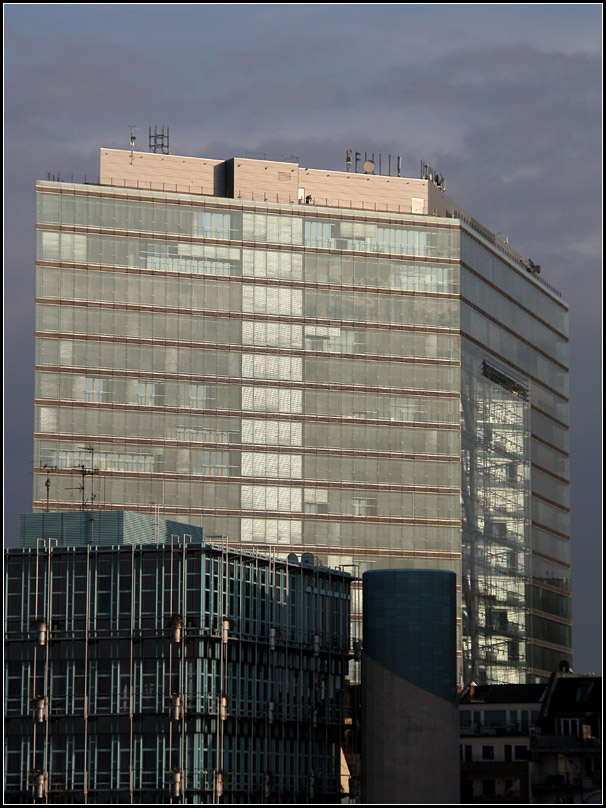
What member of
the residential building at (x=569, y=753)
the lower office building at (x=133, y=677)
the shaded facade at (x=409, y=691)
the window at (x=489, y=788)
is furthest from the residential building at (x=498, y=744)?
the lower office building at (x=133, y=677)

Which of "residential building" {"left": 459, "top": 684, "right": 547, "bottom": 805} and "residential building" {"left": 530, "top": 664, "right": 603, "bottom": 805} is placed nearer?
"residential building" {"left": 530, "top": 664, "right": 603, "bottom": 805}

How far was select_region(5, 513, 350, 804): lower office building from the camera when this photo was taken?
130m

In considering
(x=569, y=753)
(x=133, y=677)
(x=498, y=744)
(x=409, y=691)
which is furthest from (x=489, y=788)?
(x=133, y=677)

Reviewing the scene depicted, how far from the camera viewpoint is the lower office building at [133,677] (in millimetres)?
130500

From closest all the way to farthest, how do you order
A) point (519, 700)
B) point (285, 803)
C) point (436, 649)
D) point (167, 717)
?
point (167, 717)
point (285, 803)
point (436, 649)
point (519, 700)

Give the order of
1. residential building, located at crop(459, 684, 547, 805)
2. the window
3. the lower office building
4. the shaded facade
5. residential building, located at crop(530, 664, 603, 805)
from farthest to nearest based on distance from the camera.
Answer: the window, residential building, located at crop(459, 684, 547, 805), residential building, located at crop(530, 664, 603, 805), the shaded facade, the lower office building

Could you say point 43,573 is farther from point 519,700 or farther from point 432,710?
point 519,700

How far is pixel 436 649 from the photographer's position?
151500 mm

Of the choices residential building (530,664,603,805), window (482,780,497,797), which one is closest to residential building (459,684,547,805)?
window (482,780,497,797)

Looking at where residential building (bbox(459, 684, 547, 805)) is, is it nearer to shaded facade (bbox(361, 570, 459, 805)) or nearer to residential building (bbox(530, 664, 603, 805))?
residential building (bbox(530, 664, 603, 805))

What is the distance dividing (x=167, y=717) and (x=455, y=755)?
3145 centimetres

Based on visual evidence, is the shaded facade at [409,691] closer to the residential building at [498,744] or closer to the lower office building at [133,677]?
the residential building at [498,744]

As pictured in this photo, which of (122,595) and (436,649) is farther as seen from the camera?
(436,649)

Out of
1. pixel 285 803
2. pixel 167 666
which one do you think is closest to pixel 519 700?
pixel 285 803
